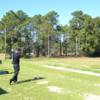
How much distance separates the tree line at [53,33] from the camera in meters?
91.2

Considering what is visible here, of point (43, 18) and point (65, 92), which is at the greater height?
point (43, 18)

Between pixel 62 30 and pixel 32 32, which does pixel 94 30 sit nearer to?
pixel 62 30

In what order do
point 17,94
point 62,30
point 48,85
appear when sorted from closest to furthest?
point 17,94 → point 48,85 → point 62,30

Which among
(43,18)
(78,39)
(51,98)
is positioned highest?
(43,18)

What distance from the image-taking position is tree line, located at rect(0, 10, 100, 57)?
91156 millimetres

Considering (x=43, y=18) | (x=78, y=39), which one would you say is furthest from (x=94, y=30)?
(x=43, y=18)

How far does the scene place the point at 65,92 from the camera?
41.4 ft

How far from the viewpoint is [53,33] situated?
99250 millimetres

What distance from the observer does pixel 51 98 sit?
37.6 feet

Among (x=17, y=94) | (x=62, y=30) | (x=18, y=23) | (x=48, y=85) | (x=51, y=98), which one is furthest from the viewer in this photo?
(x=62, y=30)

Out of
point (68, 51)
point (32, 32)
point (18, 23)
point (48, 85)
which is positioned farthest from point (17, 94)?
point (68, 51)

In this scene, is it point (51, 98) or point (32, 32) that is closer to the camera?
point (51, 98)

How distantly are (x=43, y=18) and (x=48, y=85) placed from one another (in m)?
85.8

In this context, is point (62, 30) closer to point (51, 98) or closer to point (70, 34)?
point (70, 34)
